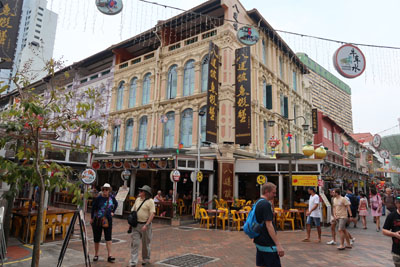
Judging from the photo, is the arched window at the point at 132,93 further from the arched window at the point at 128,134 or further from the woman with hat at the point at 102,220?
the woman with hat at the point at 102,220

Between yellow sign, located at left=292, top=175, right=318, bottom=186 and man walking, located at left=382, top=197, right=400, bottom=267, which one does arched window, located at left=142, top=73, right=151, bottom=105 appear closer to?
yellow sign, located at left=292, top=175, right=318, bottom=186

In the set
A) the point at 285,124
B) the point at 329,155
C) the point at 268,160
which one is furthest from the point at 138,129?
the point at 329,155

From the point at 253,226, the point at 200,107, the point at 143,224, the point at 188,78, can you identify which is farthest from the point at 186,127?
the point at 253,226

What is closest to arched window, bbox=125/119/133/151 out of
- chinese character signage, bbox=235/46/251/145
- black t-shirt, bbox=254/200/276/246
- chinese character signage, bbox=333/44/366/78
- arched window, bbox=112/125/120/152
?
arched window, bbox=112/125/120/152

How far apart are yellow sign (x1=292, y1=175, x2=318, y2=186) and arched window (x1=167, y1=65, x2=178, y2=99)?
36.0 feet

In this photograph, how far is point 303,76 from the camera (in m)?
31.4

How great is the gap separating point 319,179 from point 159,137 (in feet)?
38.8

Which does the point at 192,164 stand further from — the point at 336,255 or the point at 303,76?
the point at 303,76

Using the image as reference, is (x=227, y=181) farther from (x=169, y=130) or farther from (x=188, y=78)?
(x=188, y=78)

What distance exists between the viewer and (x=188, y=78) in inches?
822

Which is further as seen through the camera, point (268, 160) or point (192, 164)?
point (268, 160)

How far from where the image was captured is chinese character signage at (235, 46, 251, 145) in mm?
17422

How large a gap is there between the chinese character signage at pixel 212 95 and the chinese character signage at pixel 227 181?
1891 millimetres

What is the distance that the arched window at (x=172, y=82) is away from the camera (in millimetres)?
21594
